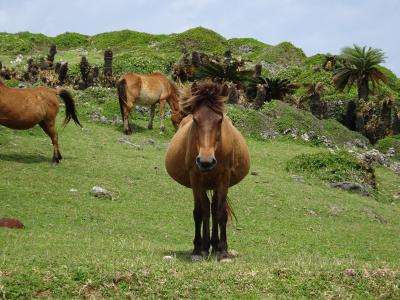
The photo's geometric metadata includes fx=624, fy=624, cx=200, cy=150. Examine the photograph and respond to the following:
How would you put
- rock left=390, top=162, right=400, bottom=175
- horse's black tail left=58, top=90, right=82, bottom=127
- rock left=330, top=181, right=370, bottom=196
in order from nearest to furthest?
horse's black tail left=58, top=90, right=82, bottom=127
rock left=330, top=181, right=370, bottom=196
rock left=390, top=162, right=400, bottom=175

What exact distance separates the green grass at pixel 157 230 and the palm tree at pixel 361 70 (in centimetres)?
1721

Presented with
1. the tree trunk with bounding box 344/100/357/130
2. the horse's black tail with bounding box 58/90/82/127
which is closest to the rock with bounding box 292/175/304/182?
the horse's black tail with bounding box 58/90/82/127

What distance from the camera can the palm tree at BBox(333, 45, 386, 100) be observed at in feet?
136

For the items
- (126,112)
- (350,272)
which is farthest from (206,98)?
(126,112)

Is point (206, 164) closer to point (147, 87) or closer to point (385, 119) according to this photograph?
point (147, 87)

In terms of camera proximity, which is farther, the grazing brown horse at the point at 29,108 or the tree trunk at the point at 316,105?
the tree trunk at the point at 316,105

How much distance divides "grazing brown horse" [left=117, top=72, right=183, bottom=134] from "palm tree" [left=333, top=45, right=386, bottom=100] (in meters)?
19.3

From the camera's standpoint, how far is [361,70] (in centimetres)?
4169

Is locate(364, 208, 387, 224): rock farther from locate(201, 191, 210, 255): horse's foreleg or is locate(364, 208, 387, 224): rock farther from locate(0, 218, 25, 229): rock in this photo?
locate(0, 218, 25, 229): rock

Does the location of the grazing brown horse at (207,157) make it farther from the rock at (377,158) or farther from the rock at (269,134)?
the rock at (269,134)

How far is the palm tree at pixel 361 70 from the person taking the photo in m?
41.4

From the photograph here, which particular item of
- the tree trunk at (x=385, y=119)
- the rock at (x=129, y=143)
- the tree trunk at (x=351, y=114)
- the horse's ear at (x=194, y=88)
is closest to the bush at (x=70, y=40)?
the tree trunk at (x=351, y=114)

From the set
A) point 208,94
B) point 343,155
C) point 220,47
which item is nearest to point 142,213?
point 208,94

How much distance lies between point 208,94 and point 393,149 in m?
23.6
